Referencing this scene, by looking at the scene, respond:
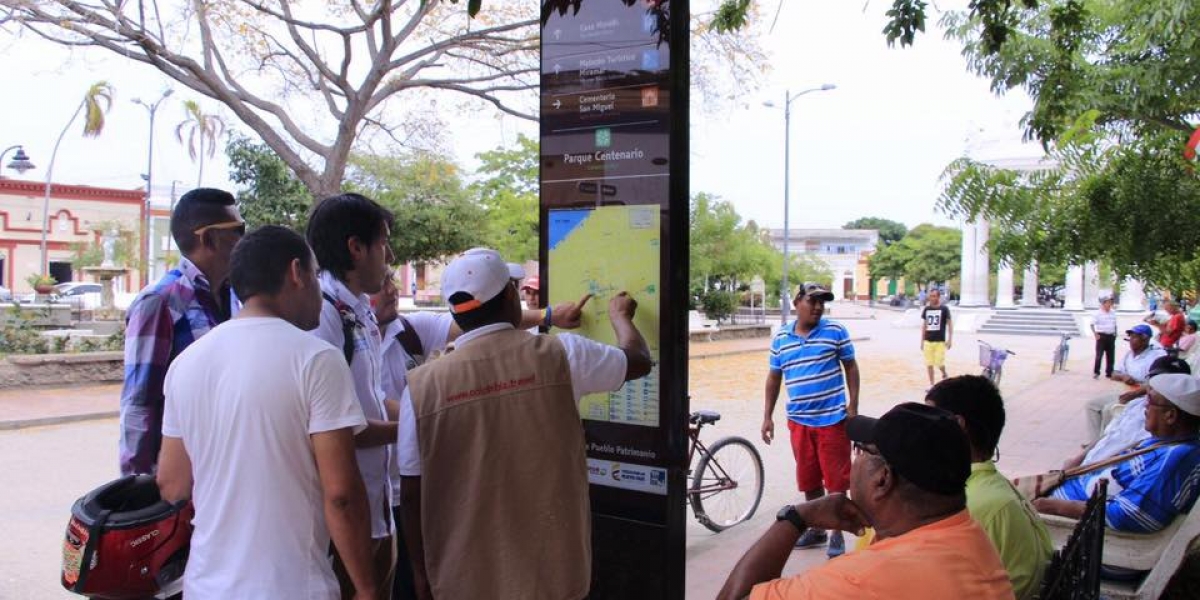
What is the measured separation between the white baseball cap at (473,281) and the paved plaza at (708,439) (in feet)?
10.6

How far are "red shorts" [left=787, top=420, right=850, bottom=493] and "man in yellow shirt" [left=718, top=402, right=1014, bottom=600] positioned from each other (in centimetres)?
375

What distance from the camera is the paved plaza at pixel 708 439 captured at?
230 inches

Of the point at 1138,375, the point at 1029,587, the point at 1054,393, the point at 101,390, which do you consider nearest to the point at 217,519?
the point at 1029,587

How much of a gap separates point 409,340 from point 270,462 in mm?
1276

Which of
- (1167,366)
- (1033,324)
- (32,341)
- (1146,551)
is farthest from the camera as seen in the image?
(1033,324)

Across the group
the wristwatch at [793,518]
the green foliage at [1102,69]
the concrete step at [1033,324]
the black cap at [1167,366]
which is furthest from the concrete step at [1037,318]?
the wristwatch at [793,518]

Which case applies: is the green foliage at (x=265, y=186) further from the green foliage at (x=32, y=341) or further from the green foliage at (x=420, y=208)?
the green foliage at (x=32, y=341)

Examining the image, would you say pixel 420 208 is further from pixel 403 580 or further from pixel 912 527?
pixel 912 527

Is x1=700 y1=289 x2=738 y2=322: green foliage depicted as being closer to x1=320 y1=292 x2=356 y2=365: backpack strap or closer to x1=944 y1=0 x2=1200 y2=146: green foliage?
x1=944 y1=0 x2=1200 y2=146: green foliage

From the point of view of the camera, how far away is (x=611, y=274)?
3.28m

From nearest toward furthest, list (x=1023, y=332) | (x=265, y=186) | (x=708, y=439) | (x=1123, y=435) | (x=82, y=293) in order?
(x=1123, y=435) < (x=708, y=439) < (x=265, y=186) < (x=82, y=293) < (x=1023, y=332)

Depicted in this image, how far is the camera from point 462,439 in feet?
7.62

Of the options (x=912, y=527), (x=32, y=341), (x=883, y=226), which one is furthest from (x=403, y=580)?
(x=883, y=226)

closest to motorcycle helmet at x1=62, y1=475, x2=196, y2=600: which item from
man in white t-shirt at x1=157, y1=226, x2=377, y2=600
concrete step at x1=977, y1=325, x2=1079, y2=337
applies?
man in white t-shirt at x1=157, y1=226, x2=377, y2=600
